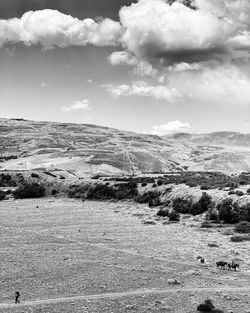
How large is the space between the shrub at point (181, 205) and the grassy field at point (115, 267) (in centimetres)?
782

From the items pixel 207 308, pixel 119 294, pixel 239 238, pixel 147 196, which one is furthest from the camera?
pixel 147 196

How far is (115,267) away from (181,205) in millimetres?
31624

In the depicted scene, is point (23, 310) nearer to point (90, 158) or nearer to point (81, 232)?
point (81, 232)

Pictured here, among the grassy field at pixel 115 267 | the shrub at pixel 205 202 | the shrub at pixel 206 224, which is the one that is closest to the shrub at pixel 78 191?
the shrub at pixel 205 202

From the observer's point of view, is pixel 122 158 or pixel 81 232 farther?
pixel 122 158

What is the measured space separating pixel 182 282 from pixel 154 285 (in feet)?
5.90

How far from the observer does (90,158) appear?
154125 millimetres

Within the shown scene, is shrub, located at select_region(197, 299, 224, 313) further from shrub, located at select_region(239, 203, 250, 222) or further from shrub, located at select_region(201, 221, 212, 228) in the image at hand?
shrub, located at select_region(239, 203, 250, 222)

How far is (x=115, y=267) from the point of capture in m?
29.0

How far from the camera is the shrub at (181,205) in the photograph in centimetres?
5791

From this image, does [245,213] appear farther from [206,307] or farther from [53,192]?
[53,192]

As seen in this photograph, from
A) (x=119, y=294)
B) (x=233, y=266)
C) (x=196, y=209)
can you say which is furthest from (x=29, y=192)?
(x=119, y=294)

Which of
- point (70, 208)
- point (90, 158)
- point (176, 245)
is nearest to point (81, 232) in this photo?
point (176, 245)

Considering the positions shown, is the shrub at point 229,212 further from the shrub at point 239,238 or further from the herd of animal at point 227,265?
the herd of animal at point 227,265
